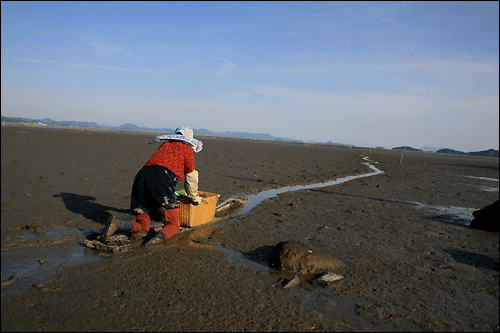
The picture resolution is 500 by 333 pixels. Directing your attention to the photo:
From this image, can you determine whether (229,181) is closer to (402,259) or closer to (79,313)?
(402,259)

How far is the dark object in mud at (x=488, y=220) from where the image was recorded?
739cm

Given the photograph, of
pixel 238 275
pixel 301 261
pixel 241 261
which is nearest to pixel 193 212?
pixel 241 261

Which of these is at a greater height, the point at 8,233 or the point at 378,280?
the point at 8,233

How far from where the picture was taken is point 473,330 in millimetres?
3227

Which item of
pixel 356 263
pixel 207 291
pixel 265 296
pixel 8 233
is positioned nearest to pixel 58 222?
pixel 8 233

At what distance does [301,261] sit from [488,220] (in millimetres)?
5759

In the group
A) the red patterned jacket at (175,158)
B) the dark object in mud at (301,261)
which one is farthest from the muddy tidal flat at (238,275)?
the red patterned jacket at (175,158)

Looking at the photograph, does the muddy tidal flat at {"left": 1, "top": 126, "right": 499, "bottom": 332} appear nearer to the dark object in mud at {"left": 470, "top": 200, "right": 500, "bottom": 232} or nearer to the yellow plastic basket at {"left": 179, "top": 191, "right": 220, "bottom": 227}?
the yellow plastic basket at {"left": 179, "top": 191, "right": 220, "bottom": 227}

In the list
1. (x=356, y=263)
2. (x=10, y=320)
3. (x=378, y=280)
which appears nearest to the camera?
(x=10, y=320)

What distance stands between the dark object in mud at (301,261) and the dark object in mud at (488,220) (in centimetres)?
510

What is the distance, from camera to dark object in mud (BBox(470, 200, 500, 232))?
24.2 ft

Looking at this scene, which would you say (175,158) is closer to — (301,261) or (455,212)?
(301,261)

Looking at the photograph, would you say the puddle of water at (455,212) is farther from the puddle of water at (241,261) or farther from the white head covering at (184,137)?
the white head covering at (184,137)

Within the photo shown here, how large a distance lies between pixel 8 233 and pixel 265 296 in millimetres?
4202
